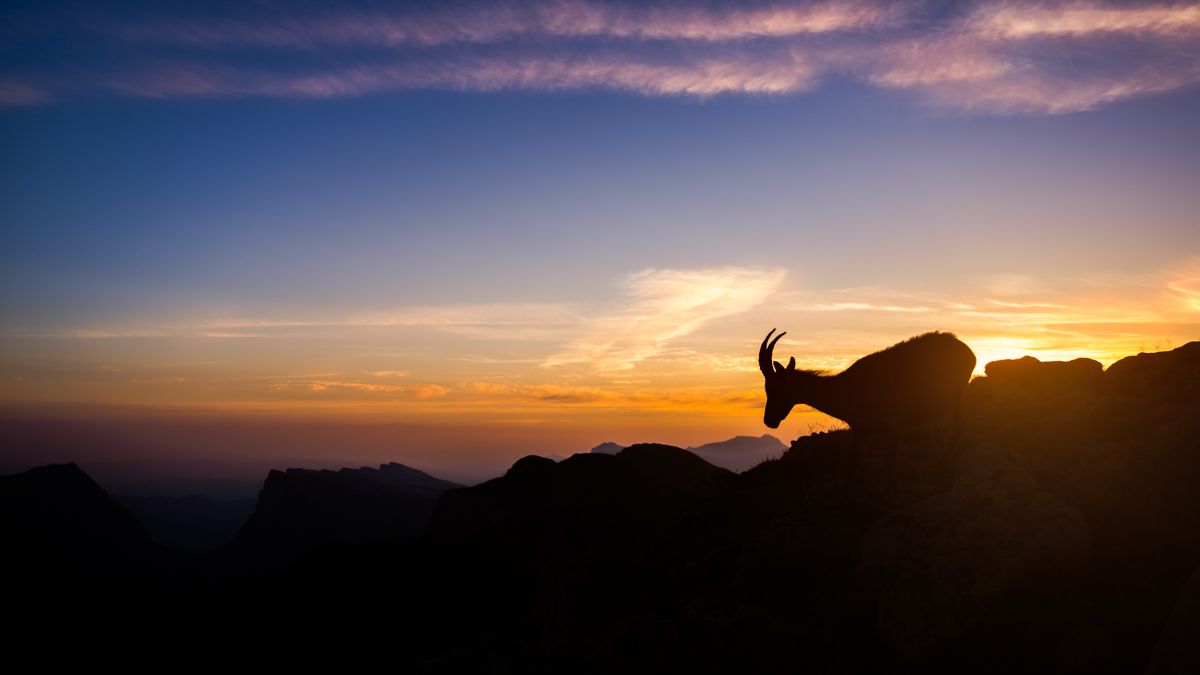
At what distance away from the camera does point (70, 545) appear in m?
180

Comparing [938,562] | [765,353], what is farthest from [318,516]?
[938,562]

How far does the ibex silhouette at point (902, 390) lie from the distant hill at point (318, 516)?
151437 millimetres

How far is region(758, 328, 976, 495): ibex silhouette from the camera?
15906mm

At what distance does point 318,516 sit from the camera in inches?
7018

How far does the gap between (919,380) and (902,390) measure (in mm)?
424

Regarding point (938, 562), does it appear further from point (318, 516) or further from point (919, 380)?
point (318, 516)

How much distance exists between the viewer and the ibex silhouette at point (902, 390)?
1591 centimetres

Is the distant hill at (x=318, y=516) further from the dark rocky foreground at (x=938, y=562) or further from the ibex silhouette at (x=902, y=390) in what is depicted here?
the ibex silhouette at (x=902, y=390)

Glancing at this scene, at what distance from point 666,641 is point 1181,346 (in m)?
18.1

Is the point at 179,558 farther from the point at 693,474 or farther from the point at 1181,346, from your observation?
the point at 1181,346

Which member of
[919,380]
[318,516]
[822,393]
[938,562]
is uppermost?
[919,380]

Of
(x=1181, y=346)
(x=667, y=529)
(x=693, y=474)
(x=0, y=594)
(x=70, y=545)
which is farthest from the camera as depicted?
(x=70, y=545)

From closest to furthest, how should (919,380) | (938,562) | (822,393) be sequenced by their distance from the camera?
(938,562)
(919,380)
(822,393)

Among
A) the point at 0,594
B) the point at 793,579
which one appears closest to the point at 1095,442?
the point at 793,579
